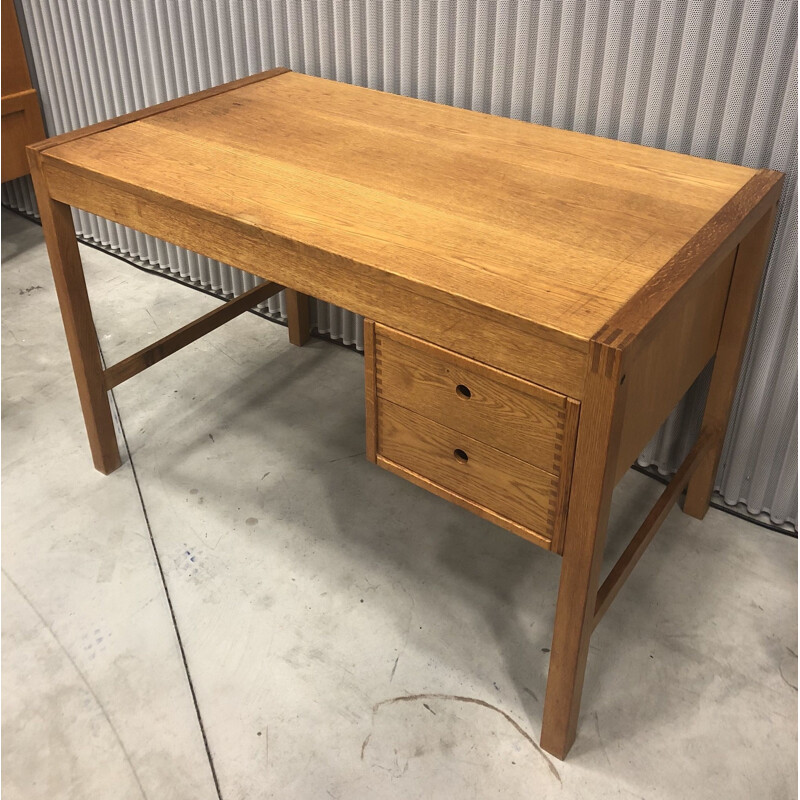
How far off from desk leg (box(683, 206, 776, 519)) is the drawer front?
25.2 inches

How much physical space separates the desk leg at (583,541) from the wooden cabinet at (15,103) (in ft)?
7.97

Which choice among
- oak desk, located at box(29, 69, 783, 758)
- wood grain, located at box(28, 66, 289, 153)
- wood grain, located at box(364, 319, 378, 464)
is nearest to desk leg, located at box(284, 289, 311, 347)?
wood grain, located at box(28, 66, 289, 153)

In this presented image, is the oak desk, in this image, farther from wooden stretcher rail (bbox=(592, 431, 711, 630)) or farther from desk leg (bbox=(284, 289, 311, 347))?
desk leg (bbox=(284, 289, 311, 347))

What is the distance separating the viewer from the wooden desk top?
4.00ft

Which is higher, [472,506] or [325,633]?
[472,506]

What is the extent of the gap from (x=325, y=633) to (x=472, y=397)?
26.2 inches

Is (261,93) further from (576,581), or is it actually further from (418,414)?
(576,581)

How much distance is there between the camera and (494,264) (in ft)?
4.07

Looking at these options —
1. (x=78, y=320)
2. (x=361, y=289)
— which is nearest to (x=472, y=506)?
(x=361, y=289)

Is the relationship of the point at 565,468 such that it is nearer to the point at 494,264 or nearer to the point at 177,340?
the point at 494,264

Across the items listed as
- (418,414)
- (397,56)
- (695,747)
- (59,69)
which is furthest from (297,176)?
(59,69)

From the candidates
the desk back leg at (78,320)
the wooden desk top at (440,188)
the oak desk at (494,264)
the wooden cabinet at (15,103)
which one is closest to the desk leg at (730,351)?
the oak desk at (494,264)

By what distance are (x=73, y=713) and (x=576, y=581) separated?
3.02ft

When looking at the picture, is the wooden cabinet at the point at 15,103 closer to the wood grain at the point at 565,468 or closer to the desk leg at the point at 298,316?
the desk leg at the point at 298,316
